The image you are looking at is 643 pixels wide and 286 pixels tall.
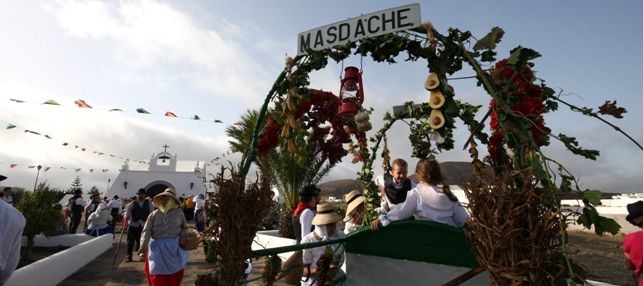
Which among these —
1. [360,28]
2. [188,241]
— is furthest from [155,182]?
[360,28]

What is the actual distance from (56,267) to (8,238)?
13.3 ft

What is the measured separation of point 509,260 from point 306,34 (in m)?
2.49

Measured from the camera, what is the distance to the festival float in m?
1.62

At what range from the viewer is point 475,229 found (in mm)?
1771

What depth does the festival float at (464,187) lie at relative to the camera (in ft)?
5.31

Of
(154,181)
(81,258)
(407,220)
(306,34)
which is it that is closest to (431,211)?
(407,220)

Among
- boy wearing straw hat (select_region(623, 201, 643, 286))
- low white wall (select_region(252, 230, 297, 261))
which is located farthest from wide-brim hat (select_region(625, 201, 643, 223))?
low white wall (select_region(252, 230, 297, 261))

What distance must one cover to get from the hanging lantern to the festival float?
1 cm

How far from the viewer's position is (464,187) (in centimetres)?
177

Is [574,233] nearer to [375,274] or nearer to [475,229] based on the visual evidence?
[375,274]

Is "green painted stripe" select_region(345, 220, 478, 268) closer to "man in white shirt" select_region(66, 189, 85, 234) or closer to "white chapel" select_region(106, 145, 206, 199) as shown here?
"man in white shirt" select_region(66, 189, 85, 234)

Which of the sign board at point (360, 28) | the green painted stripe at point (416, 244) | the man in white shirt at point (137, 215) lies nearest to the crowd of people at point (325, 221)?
the green painted stripe at point (416, 244)

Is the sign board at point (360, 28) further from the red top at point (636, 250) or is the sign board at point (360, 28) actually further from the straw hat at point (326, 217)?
the red top at point (636, 250)

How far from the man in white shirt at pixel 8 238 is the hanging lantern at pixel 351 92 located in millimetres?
3228
